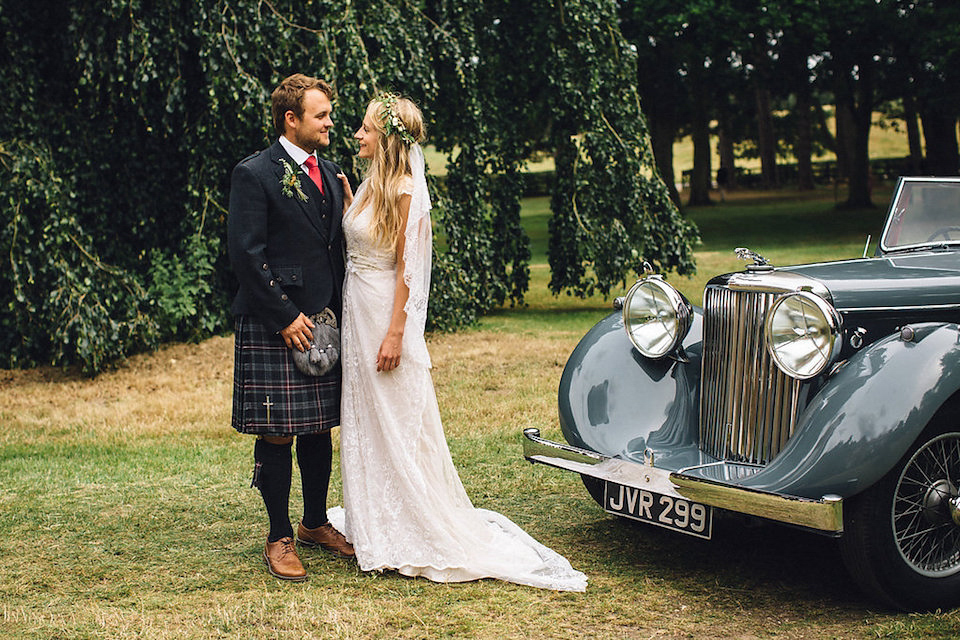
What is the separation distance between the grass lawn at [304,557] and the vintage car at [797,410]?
0.96 ft

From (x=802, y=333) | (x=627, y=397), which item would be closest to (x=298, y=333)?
(x=627, y=397)

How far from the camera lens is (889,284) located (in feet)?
12.8

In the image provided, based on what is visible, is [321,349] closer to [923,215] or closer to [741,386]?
[741,386]

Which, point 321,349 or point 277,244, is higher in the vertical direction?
point 277,244

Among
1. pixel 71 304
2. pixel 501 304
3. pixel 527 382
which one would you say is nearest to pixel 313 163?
pixel 527 382

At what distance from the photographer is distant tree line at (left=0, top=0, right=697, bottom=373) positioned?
25.4 feet

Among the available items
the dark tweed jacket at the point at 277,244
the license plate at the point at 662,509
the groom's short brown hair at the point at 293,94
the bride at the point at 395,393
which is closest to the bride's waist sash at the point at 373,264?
the bride at the point at 395,393

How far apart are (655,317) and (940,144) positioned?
20.8 metres

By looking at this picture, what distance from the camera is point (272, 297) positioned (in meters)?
3.74

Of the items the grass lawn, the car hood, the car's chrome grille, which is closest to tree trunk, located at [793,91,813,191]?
the grass lawn

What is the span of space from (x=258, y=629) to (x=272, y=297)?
3.79 ft

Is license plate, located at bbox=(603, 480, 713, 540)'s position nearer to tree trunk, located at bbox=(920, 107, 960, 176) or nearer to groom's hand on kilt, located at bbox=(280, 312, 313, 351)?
groom's hand on kilt, located at bbox=(280, 312, 313, 351)

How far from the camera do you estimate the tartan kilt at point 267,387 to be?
3828mm

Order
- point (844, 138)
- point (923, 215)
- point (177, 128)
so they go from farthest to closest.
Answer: point (844, 138), point (177, 128), point (923, 215)
